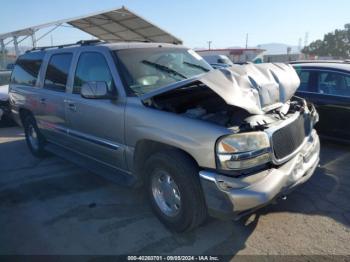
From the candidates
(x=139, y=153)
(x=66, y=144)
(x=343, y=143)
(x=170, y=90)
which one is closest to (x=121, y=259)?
(x=139, y=153)

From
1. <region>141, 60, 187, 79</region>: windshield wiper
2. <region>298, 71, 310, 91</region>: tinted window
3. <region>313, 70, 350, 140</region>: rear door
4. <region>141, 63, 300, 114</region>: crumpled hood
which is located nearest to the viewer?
<region>141, 63, 300, 114</region>: crumpled hood

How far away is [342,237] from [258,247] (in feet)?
2.90

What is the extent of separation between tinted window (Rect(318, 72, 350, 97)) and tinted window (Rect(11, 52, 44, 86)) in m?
5.01

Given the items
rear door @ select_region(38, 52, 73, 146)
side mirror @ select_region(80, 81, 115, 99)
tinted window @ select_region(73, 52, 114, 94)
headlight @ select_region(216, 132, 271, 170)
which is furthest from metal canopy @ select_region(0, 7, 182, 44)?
headlight @ select_region(216, 132, 271, 170)

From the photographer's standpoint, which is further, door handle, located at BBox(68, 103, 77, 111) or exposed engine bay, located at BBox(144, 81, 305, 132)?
door handle, located at BBox(68, 103, 77, 111)

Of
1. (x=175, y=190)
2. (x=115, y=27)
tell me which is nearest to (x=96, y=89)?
(x=175, y=190)

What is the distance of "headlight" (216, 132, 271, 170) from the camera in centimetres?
278

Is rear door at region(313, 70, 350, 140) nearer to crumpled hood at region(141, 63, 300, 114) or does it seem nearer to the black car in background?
the black car in background

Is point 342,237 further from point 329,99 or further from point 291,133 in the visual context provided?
point 329,99

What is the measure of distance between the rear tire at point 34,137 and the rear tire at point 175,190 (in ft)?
10.7

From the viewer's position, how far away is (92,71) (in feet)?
13.8

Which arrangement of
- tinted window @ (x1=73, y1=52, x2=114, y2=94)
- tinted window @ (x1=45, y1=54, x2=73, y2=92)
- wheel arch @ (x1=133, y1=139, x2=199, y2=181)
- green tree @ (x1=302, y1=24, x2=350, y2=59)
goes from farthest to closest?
green tree @ (x1=302, y1=24, x2=350, y2=59) < tinted window @ (x1=45, y1=54, x2=73, y2=92) < tinted window @ (x1=73, y1=52, x2=114, y2=94) < wheel arch @ (x1=133, y1=139, x2=199, y2=181)

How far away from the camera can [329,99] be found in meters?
5.74

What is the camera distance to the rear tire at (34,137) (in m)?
5.97
